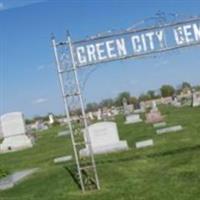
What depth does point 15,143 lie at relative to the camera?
1177 inches


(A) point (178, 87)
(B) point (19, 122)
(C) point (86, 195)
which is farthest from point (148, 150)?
(A) point (178, 87)

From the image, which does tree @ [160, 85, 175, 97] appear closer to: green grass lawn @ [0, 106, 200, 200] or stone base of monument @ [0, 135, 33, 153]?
stone base of monument @ [0, 135, 33, 153]

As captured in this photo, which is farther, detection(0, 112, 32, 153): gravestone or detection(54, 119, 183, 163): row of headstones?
detection(0, 112, 32, 153): gravestone

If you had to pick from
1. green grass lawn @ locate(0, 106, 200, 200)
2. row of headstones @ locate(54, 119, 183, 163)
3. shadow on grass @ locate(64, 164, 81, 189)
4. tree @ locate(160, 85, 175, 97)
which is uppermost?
tree @ locate(160, 85, 175, 97)

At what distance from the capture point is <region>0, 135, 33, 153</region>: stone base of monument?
1167 inches

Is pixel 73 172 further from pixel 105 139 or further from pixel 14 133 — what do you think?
pixel 14 133

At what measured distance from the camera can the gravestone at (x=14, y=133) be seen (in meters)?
29.8

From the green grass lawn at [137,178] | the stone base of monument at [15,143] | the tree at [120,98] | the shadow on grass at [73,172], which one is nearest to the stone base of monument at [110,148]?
the green grass lawn at [137,178]

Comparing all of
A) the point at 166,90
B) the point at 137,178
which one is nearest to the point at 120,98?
the point at 166,90

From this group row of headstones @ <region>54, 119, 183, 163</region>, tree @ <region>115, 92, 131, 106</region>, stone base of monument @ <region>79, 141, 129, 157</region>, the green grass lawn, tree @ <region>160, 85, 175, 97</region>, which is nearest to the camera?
the green grass lawn

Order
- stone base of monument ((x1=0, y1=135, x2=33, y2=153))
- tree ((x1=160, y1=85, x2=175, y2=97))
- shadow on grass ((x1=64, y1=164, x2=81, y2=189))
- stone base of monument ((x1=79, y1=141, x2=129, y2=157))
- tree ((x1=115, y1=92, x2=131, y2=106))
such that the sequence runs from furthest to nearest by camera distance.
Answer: tree ((x1=160, y1=85, x2=175, y2=97)) → tree ((x1=115, y1=92, x2=131, y2=106)) → stone base of monument ((x1=0, y1=135, x2=33, y2=153)) → stone base of monument ((x1=79, y1=141, x2=129, y2=157)) → shadow on grass ((x1=64, y1=164, x2=81, y2=189))

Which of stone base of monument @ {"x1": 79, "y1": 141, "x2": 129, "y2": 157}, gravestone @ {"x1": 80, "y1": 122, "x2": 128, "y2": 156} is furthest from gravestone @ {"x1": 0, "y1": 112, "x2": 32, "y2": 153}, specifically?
stone base of monument @ {"x1": 79, "y1": 141, "x2": 129, "y2": 157}

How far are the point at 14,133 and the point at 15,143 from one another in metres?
0.61

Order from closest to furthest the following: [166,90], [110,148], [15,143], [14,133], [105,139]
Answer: [110,148]
[105,139]
[15,143]
[14,133]
[166,90]
